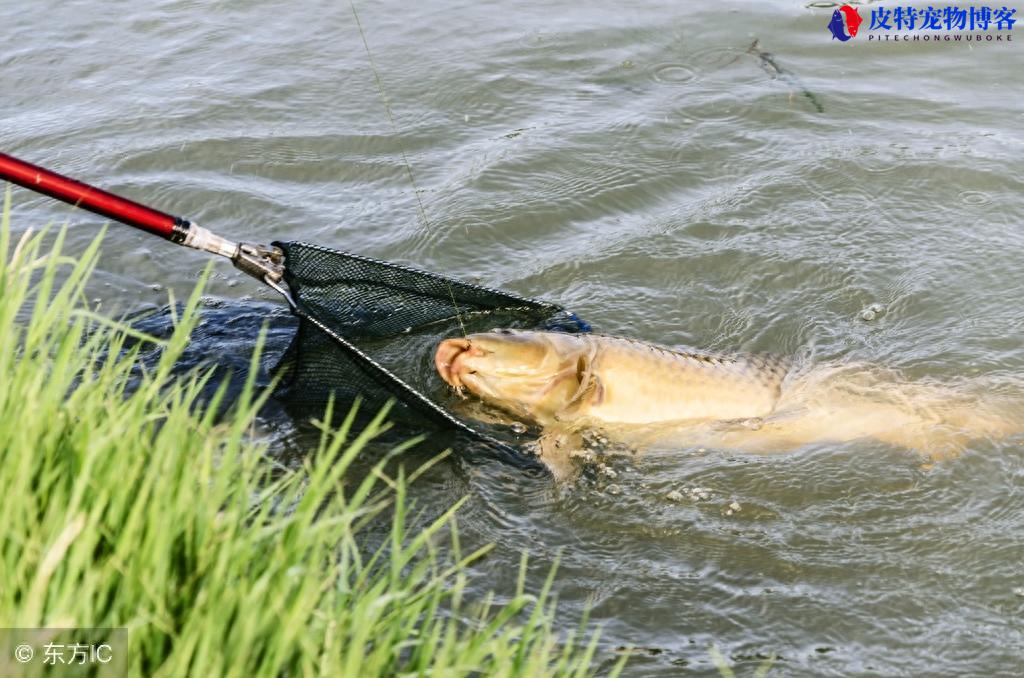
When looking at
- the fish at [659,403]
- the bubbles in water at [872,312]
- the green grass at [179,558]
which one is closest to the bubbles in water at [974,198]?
the bubbles in water at [872,312]

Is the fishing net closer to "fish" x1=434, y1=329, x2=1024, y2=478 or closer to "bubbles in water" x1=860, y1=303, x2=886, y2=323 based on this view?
"fish" x1=434, y1=329, x2=1024, y2=478

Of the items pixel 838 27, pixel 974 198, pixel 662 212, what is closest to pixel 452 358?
pixel 662 212

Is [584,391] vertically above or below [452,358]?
below

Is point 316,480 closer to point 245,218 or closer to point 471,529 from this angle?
point 471,529

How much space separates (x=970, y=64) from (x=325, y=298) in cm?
582

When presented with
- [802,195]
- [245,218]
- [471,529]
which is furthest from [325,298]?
[802,195]

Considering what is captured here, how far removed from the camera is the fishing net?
14.7 feet

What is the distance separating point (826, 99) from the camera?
8102 mm

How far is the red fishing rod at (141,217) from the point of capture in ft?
12.9
